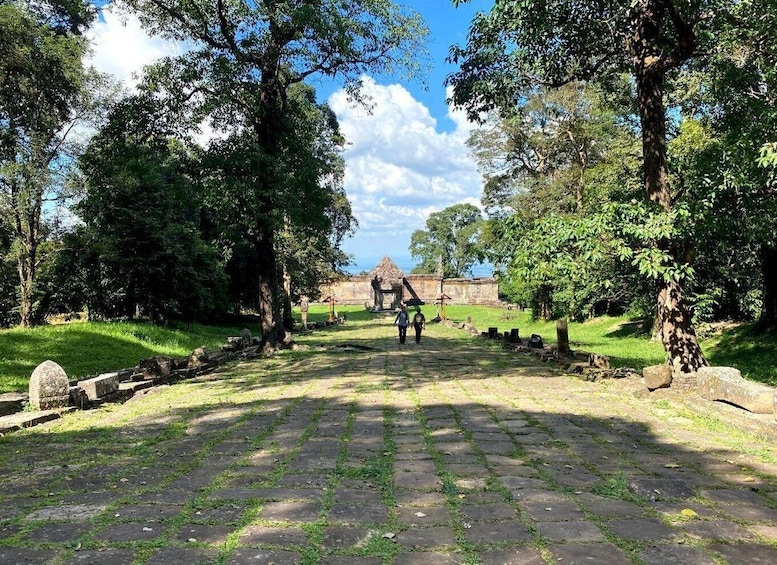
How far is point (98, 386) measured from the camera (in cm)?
808

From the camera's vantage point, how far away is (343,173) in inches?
1172

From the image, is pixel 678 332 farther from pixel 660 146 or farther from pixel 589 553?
pixel 589 553

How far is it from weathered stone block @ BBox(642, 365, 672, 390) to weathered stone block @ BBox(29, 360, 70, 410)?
821 centimetres

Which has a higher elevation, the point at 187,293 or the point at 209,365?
the point at 187,293

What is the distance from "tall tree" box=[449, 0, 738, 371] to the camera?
816 cm

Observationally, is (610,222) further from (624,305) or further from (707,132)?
(624,305)

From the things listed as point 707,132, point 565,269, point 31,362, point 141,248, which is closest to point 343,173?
point 141,248

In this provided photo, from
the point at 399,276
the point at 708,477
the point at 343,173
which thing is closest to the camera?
the point at 708,477

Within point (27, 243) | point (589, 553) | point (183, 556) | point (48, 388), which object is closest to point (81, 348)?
point (48, 388)

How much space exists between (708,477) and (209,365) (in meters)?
10.3

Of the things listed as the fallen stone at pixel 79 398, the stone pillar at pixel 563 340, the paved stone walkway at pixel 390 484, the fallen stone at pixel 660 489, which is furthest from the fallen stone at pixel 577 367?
the fallen stone at pixel 79 398

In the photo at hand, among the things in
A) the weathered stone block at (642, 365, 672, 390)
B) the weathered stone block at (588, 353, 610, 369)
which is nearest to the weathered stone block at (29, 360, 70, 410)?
the weathered stone block at (642, 365, 672, 390)

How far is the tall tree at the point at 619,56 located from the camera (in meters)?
8.16

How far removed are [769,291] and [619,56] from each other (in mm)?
9116
